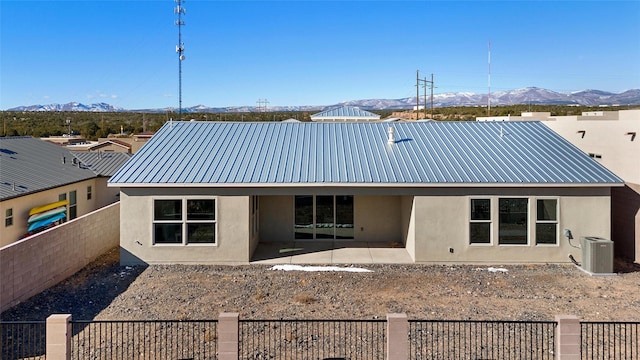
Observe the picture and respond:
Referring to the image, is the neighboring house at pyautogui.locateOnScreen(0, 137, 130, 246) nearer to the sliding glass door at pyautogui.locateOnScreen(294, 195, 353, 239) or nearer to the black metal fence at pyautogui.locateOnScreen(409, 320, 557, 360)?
the sliding glass door at pyautogui.locateOnScreen(294, 195, 353, 239)

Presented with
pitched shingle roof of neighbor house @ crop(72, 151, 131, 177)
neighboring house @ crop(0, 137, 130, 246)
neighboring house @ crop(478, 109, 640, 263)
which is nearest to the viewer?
neighboring house @ crop(478, 109, 640, 263)

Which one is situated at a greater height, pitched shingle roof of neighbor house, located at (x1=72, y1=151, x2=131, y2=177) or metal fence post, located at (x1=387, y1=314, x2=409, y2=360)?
pitched shingle roof of neighbor house, located at (x1=72, y1=151, x2=131, y2=177)

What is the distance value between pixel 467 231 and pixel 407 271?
2.38 meters

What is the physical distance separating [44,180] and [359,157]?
13.3m

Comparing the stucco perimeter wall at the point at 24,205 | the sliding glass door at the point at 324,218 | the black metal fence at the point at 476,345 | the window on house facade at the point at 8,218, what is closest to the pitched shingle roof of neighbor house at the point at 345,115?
the sliding glass door at the point at 324,218

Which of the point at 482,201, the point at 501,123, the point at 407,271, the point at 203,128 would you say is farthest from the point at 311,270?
the point at 501,123

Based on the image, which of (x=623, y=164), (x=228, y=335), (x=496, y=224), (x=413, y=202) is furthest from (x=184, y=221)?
(x=623, y=164)

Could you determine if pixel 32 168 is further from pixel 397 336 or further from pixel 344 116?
pixel 344 116

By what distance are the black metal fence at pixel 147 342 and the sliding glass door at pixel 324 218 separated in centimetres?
813

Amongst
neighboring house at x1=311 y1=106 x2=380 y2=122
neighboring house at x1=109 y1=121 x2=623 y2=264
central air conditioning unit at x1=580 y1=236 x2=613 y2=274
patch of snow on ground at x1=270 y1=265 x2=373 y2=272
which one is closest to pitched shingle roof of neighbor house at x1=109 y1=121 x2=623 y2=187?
neighboring house at x1=109 y1=121 x2=623 y2=264

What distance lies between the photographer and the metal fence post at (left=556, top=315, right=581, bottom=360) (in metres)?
7.86

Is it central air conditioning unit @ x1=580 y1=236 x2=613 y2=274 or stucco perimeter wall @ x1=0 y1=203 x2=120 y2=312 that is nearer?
stucco perimeter wall @ x1=0 y1=203 x2=120 y2=312

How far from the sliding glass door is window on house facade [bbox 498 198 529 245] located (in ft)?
17.3

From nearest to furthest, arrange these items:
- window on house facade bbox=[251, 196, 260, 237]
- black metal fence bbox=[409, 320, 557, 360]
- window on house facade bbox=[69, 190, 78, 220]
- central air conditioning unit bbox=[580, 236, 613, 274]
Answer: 1. black metal fence bbox=[409, 320, 557, 360]
2. central air conditioning unit bbox=[580, 236, 613, 274]
3. window on house facade bbox=[251, 196, 260, 237]
4. window on house facade bbox=[69, 190, 78, 220]
